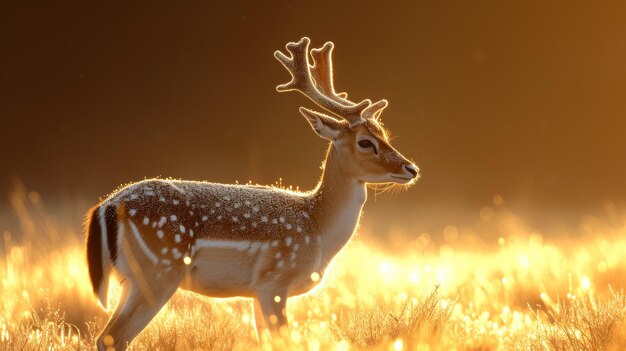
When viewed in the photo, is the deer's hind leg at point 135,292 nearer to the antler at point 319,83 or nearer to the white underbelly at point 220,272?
the white underbelly at point 220,272

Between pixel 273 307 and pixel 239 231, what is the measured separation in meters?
0.59

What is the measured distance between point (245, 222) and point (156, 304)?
0.89 m

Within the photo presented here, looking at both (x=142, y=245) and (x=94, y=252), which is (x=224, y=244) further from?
(x=94, y=252)

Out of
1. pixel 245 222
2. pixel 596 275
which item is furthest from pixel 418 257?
pixel 245 222

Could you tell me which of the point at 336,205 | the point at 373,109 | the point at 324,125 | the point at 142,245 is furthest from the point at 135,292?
the point at 373,109

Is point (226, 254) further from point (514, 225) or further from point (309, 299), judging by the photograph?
point (514, 225)

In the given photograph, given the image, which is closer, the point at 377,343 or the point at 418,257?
the point at 377,343

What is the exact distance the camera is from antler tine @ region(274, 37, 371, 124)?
7379 mm

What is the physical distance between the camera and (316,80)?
837cm

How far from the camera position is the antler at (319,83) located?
7359 mm

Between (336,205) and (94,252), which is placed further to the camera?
(336,205)

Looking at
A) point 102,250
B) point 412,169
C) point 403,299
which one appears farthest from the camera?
point 403,299

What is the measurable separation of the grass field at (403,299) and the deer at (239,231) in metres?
0.33

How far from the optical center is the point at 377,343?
638 centimetres
